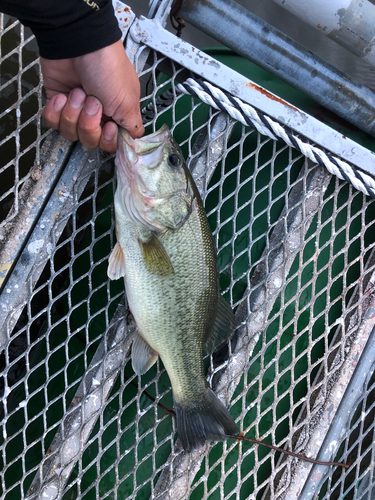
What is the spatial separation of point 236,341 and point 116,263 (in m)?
0.84

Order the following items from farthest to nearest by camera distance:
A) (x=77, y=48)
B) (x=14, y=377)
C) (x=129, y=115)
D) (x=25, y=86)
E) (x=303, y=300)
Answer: (x=25, y=86) → (x=14, y=377) → (x=303, y=300) → (x=129, y=115) → (x=77, y=48)

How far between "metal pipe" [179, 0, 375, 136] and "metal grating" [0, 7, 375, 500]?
0.37m

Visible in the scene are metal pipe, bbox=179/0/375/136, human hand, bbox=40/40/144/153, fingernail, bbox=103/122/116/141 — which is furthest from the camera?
metal pipe, bbox=179/0/375/136

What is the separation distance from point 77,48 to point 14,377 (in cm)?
229

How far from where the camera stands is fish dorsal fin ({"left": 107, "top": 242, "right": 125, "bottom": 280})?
179 centimetres

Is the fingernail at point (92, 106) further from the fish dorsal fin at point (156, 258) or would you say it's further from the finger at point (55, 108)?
the fish dorsal fin at point (156, 258)

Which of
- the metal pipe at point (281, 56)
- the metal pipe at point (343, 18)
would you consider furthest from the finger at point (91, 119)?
the metal pipe at point (343, 18)

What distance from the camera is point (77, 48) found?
154 cm

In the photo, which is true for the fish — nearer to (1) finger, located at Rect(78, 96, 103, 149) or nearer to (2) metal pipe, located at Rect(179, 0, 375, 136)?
(1) finger, located at Rect(78, 96, 103, 149)

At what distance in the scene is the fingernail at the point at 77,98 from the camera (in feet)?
5.46

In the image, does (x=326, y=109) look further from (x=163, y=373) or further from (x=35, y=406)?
(x=35, y=406)

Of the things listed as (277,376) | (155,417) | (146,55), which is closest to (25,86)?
(146,55)

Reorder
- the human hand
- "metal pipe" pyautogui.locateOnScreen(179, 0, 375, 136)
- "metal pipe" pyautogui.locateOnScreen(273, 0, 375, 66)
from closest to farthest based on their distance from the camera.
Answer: the human hand → "metal pipe" pyautogui.locateOnScreen(179, 0, 375, 136) → "metal pipe" pyautogui.locateOnScreen(273, 0, 375, 66)

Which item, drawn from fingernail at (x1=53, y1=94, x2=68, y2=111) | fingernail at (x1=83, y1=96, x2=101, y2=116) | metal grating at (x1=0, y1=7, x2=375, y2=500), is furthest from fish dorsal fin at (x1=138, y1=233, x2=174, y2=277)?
fingernail at (x1=53, y1=94, x2=68, y2=111)
